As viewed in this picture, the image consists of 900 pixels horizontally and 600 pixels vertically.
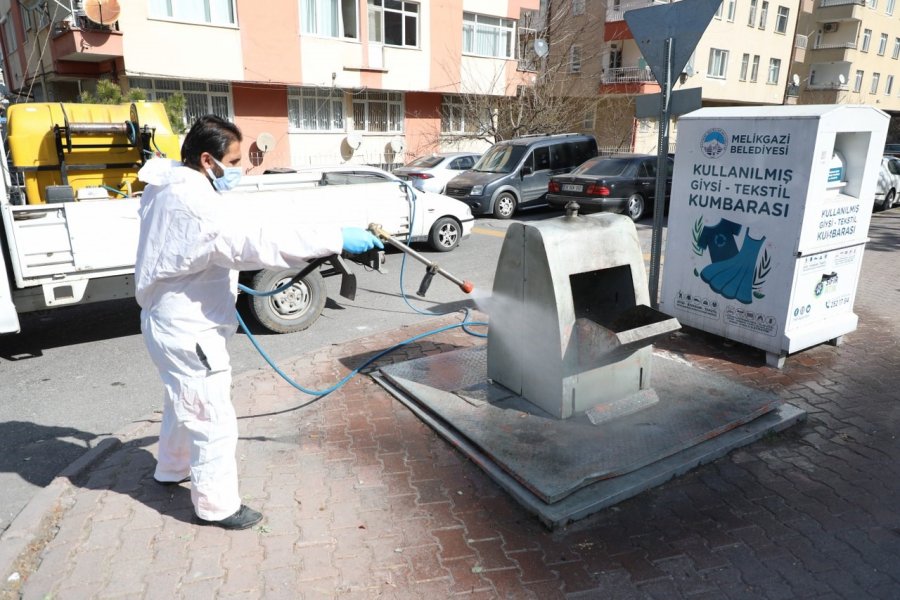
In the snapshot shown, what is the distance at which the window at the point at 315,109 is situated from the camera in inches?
848

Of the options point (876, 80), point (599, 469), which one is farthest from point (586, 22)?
point (599, 469)

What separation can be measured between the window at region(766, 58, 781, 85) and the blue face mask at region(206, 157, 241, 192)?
43421 millimetres

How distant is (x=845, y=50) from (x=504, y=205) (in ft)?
137

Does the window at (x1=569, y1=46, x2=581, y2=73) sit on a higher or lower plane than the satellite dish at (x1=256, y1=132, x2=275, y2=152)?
higher

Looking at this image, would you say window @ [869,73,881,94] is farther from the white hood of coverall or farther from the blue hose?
the white hood of coverall

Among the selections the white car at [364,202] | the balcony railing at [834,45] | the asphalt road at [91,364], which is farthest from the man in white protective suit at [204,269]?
the balcony railing at [834,45]

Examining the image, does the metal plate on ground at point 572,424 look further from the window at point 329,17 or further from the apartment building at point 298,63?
the window at point 329,17

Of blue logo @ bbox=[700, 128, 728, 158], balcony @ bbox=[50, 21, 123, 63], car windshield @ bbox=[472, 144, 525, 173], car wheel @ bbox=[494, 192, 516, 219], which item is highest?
balcony @ bbox=[50, 21, 123, 63]

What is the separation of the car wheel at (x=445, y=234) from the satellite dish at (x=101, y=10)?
1146cm

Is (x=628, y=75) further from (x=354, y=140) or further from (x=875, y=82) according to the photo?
(x=875, y=82)

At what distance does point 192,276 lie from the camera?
298 cm

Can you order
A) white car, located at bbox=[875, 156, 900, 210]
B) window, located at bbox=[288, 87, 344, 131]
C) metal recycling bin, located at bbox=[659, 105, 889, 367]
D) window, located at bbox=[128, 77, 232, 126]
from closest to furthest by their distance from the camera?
metal recycling bin, located at bbox=[659, 105, 889, 367] → white car, located at bbox=[875, 156, 900, 210] → window, located at bbox=[128, 77, 232, 126] → window, located at bbox=[288, 87, 344, 131]

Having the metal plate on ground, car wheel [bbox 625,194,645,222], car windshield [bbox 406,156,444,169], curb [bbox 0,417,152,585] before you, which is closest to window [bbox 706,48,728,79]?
car windshield [bbox 406,156,444,169]

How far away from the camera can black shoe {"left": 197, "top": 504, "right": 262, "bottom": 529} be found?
3.22m
